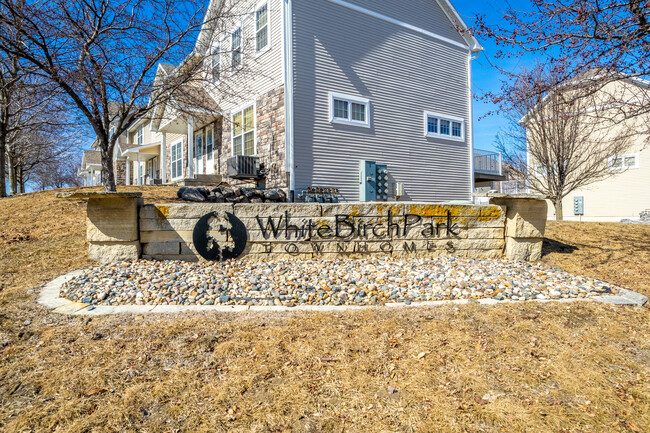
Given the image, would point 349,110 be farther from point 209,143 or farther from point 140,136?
point 140,136

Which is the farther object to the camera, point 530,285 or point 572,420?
point 530,285

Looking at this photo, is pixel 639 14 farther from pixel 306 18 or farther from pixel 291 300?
pixel 306 18

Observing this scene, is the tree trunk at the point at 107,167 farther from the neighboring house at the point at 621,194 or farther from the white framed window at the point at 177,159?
the neighboring house at the point at 621,194

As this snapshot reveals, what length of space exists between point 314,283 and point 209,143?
450 inches

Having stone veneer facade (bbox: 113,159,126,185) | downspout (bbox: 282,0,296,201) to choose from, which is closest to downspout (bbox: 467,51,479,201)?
downspout (bbox: 282,0,296,201)

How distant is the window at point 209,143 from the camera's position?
1404 centimetres

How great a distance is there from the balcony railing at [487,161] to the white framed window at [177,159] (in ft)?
43.8

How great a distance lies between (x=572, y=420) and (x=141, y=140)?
2715 centimetres

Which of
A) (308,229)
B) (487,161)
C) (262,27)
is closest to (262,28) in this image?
(262,27)

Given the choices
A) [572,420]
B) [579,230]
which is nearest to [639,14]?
[579,230]

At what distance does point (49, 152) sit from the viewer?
24.7 metres

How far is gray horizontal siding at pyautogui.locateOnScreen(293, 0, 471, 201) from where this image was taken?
33.8 feet

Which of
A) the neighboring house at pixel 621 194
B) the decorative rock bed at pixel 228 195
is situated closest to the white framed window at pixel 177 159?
the decorative rock bed at pixel 228 195

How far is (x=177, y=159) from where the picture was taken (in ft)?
57.8
